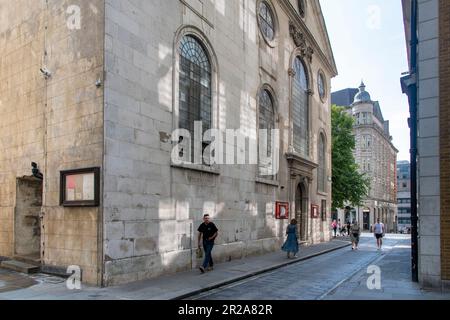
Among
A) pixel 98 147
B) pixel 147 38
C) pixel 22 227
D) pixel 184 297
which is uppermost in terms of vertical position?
pixel 147 38

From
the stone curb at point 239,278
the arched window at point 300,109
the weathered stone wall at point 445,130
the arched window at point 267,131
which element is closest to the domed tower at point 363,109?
the arched window at point 300,109

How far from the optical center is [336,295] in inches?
364

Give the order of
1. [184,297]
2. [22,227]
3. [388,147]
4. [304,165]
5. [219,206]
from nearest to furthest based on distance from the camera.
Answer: [184,297] < [22,227] < [219,206] < [304,165] < [388,147]

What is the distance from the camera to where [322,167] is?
93.8 feet

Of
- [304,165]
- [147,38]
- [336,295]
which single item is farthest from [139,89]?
[304,165]

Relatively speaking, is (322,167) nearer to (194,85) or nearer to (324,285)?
(194,85)

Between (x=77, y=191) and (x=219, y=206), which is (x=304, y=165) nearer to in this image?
(x=219, y=206)

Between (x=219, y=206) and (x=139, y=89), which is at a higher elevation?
(x=139, y=89)

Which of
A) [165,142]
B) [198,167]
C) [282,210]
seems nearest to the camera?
[165,142]

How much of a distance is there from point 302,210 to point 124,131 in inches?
620

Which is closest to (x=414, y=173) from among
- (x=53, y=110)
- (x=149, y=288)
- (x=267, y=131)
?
(x=149, y=288)

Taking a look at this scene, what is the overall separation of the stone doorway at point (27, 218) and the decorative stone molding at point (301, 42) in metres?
16.5

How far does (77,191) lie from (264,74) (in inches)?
454

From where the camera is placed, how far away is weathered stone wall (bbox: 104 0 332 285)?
1013 cm
